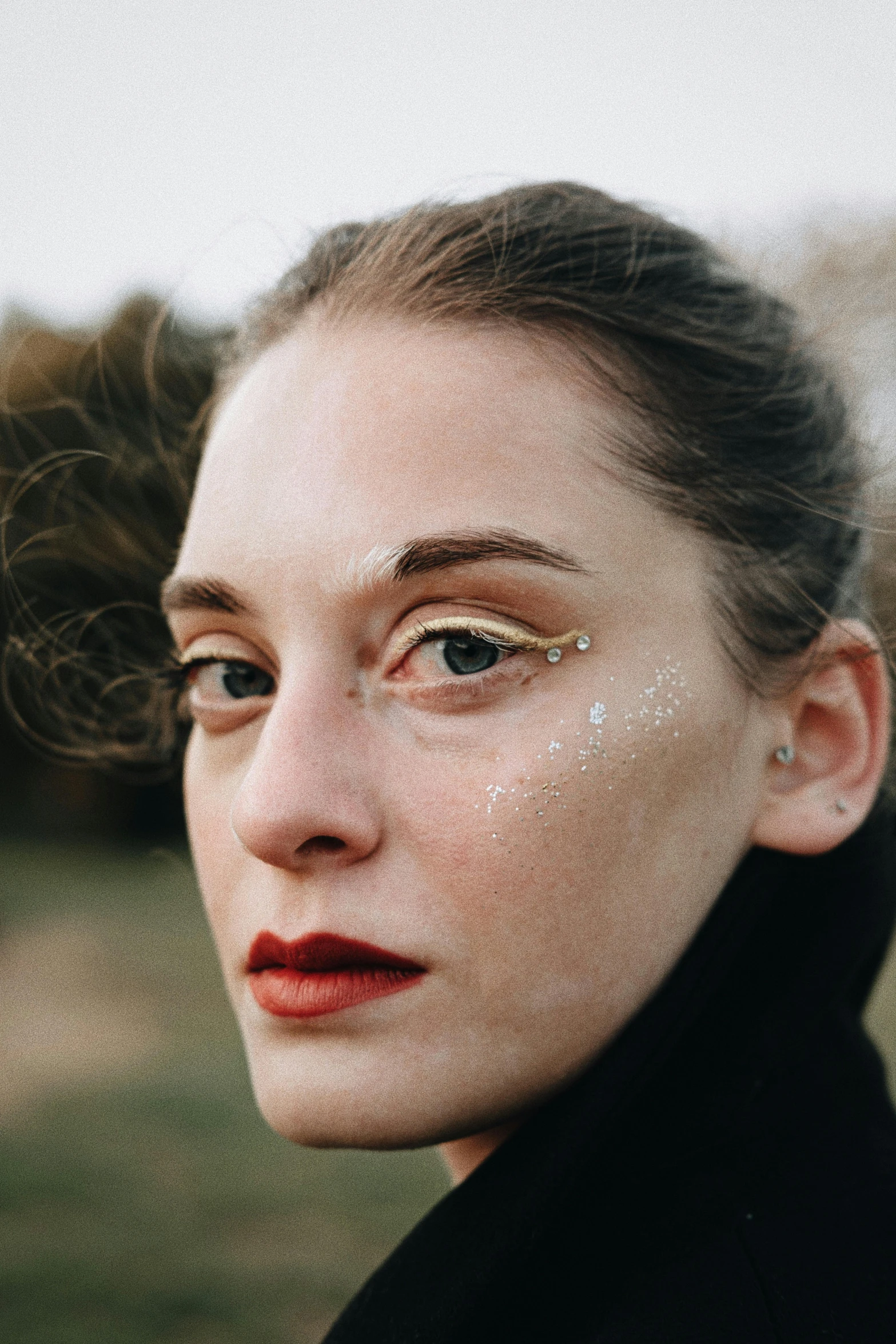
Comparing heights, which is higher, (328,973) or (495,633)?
(495,633)

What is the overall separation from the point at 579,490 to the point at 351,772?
1.84 ft

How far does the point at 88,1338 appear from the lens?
470 cm

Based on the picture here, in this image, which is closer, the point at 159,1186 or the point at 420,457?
the point at 420,457

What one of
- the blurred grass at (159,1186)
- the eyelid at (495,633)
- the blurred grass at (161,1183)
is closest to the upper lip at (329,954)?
the eyelid at (495,633)

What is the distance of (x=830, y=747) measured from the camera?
1.89 metres

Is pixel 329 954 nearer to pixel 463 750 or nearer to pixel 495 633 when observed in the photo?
pixel 463 750

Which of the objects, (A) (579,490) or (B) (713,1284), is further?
(A) (579,490)

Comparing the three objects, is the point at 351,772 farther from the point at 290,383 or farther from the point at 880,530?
the point at 880,530

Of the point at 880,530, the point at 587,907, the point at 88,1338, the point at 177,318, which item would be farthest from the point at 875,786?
the point at 88,1338

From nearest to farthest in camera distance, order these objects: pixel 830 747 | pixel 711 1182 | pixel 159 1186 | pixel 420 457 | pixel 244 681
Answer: pixel 711 1182
pixel 420 457
pixel 830 747
pixel 244 681
pixel 159 1186

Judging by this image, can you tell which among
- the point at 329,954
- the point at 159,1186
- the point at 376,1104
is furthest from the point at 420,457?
the point at 159,1186

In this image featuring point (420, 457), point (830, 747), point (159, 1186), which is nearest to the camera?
point (420, 457)

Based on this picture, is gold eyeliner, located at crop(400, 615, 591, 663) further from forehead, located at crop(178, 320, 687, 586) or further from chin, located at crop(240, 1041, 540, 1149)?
chin, located at crop(240, 1041, 540, 1149)

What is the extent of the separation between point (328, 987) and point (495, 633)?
603 mm
